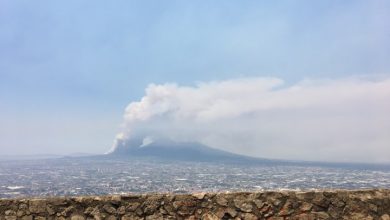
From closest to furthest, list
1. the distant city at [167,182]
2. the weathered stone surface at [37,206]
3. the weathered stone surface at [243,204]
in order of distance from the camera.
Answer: the weathered stone surface at [243,204] < the weathered stone surface at [37,206] < the distant city at [167,182]

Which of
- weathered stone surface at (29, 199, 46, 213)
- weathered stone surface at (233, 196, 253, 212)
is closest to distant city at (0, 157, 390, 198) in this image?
weathered stone surface at (233, 196, 253, 212)

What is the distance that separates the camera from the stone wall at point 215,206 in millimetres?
7137

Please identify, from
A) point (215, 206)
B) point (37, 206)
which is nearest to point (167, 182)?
Answer: point (37, 206)

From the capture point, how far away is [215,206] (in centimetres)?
733

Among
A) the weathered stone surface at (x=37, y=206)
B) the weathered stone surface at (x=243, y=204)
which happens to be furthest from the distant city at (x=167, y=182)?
the weathered stone surface at (x=37, y=206)

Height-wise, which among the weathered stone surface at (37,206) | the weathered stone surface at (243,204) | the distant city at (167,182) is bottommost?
the distant city at (167,182)

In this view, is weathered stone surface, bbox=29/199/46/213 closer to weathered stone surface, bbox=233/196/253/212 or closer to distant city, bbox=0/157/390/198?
distant city, bbox=0/157/390/198

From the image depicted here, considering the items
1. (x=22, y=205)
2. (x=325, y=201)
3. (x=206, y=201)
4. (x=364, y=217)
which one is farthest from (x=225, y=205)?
(x=22, y=205)

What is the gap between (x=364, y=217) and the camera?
23.1 ft

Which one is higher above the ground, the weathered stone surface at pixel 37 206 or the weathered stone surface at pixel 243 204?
the weathered stone surface at pixel 243 204

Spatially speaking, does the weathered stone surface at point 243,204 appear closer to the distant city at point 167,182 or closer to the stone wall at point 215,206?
the stone wall at point 215,206

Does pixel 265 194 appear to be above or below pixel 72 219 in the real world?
above

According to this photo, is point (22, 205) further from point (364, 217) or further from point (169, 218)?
point (364, 217)

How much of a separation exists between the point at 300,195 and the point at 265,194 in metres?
0.59
